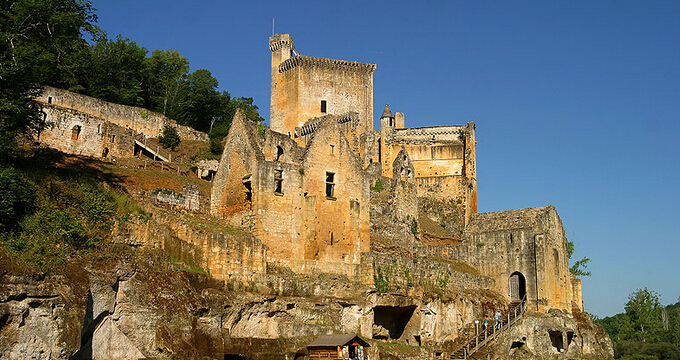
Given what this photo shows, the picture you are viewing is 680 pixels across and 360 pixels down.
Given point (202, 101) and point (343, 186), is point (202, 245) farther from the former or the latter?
point (202, 101)

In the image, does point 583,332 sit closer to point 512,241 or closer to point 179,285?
point 512,241

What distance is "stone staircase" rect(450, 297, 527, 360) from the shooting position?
37.0 metres

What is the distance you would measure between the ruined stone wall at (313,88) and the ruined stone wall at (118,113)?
11716 mm

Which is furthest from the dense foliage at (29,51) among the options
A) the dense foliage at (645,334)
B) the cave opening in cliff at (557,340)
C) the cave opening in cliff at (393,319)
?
the dense foliage at (645,334)

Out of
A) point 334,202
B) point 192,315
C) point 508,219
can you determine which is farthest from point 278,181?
point 508,219

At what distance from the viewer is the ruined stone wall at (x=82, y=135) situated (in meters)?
40.7

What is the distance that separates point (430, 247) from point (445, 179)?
12388 millimetres

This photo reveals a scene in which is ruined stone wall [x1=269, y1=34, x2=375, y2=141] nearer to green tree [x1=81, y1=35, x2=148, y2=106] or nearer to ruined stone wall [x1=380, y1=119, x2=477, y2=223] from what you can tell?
ruined stone wall [x1=380, y1=119, x2=477, y2=223]

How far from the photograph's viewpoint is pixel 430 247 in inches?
1770

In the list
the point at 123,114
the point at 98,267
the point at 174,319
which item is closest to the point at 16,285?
the point at 98,267

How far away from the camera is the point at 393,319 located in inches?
1412

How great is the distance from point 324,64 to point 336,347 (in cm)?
4251

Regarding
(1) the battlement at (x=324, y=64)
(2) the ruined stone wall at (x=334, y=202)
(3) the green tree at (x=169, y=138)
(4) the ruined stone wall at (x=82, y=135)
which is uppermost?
(1) the battlement at (x=324, y=64)

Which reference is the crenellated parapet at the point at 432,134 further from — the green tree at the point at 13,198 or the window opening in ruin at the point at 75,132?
the green tree at the point at 13,198
